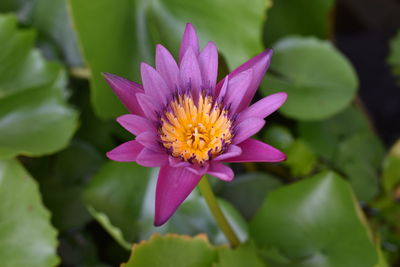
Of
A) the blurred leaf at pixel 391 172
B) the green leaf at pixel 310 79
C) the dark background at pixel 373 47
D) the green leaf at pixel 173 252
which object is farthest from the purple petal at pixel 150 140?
the dark background at pixel 373 47

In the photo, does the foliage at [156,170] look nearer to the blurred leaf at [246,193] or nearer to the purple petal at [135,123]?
the blurred leaf at [246,193]

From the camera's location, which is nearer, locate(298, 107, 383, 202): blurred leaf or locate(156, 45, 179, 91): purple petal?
locate(156, 45, 179, 91): purple petal

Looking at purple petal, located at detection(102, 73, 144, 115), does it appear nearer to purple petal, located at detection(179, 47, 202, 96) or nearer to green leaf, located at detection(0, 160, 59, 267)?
purple petal, located at detection(179, 47, 202, 96)

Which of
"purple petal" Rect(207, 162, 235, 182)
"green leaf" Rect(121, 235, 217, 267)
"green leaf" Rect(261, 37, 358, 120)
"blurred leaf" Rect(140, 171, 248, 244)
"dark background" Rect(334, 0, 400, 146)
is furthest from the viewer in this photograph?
"dark background" Rect(334, 0, 400, 146)

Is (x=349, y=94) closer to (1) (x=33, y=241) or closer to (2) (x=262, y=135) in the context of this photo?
(2) (x=262, y=135)

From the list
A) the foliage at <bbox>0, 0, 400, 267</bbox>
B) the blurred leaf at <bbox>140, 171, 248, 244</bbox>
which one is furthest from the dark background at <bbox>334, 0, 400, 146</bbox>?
the blurred leaf at <bbox>140, 171, 248, 244</bbox>
